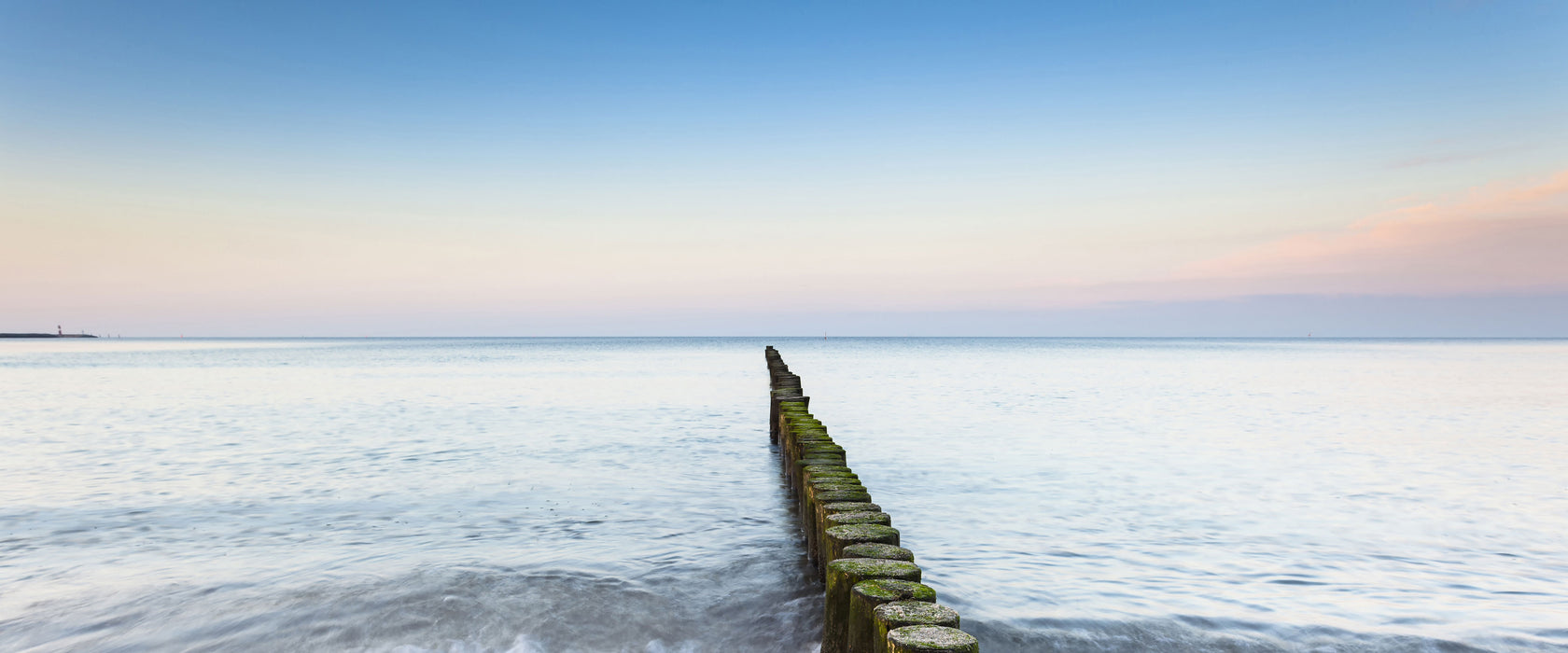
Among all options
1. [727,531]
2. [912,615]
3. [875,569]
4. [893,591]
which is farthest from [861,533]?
[727,531]

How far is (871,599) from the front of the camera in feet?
12.4

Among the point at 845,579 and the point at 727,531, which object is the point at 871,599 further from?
the point at 727,531

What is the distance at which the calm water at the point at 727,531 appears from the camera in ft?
18.0

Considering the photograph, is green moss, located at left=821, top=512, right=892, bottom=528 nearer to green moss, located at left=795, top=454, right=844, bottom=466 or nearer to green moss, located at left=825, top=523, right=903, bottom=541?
green moss, located at left=825, top=523, right=903, bottom=541

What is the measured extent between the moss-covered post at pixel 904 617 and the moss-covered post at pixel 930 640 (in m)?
0.05

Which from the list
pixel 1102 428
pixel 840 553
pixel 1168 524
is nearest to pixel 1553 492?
pixel 1168 524

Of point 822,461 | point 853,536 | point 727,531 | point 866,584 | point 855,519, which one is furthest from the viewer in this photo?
point 727,531

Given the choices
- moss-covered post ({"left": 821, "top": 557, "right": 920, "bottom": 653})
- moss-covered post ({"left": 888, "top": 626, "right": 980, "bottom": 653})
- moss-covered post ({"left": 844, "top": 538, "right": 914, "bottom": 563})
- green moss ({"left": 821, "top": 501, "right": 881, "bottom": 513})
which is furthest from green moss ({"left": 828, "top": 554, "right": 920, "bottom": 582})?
green moss ({"left": 821, "top": 501, "right": 881, "bottom": 513})

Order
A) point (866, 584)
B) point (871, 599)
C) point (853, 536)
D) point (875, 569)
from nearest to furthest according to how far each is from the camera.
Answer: point (871, 599) → point (866, 584) → point (875, 569) → point (853, 536)

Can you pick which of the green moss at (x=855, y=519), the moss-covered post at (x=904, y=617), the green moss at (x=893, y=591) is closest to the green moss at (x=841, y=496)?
the green moss at (x=855, y=519)

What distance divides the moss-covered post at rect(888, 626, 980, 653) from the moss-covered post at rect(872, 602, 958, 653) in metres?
0.05

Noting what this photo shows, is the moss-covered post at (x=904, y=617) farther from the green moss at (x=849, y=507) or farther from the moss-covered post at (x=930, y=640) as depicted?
the green moss at (x=849, y=507)

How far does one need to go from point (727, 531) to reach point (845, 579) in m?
4.16

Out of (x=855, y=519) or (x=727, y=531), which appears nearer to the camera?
(x=855, y=519)
